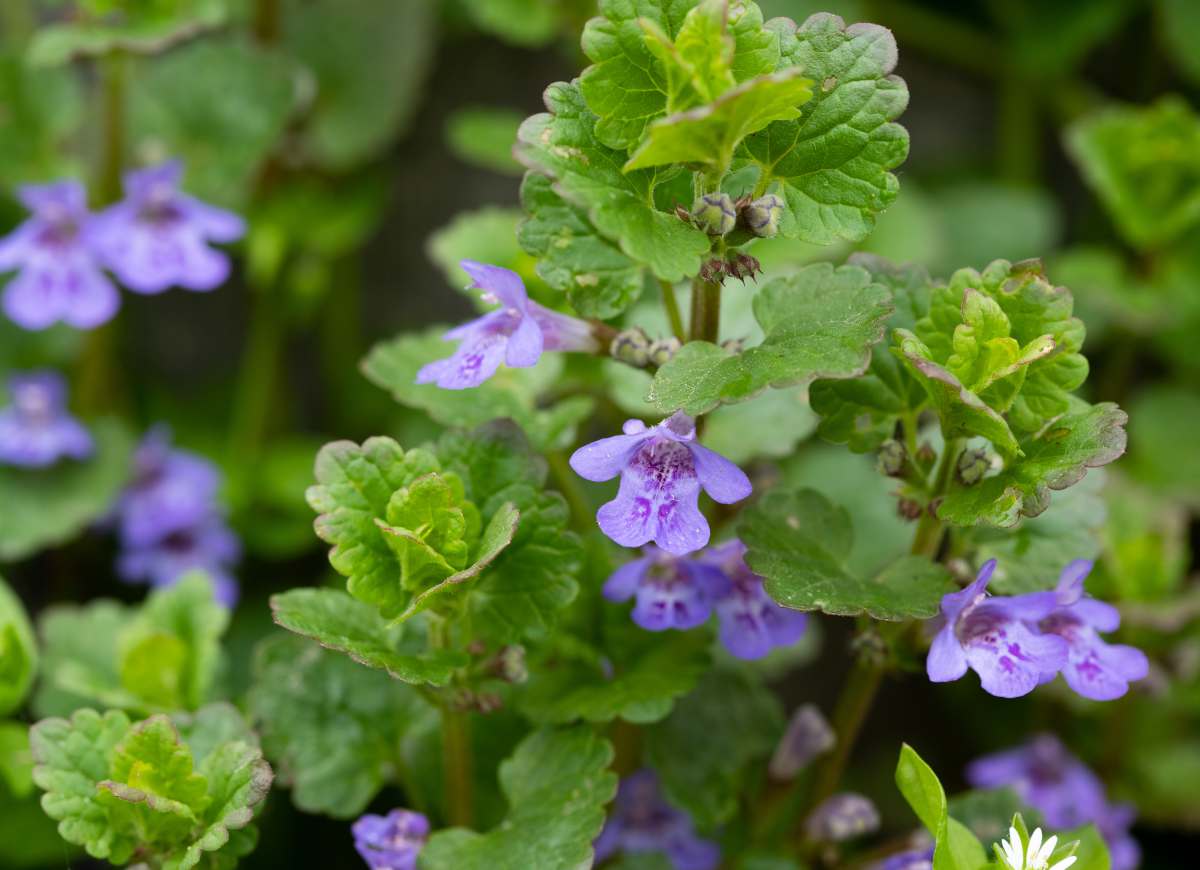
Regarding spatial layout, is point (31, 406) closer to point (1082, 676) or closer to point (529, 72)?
point (529, 72)

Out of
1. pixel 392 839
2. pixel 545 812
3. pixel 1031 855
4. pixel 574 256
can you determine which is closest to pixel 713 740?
pixel 545 812

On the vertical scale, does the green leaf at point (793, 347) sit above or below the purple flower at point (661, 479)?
above

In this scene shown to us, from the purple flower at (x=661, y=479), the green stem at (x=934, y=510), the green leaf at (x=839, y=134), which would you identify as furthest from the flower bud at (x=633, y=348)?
the green stem at (x=934, y=510)

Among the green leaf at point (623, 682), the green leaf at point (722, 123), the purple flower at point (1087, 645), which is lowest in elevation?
the green leaf at point (623, 682)

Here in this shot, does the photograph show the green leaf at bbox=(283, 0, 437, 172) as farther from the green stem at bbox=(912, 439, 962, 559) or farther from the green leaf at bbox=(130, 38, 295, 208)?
the green stem at bbox=(912, 439, 962, 559)

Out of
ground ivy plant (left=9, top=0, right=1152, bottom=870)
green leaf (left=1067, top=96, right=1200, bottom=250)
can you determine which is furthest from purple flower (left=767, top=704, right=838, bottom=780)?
green leaf (left=1067, top=96, right=1200, bottom=250)

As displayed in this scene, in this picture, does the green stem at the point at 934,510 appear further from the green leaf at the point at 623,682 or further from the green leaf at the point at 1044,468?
the green leaf at the point at 623,682

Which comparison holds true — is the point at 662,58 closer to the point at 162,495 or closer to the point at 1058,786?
the point at 1058,786
